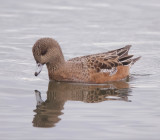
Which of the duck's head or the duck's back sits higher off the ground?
the duck's head

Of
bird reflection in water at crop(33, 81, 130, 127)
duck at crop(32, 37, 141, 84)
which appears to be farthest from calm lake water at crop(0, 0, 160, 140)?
duck at crop(32, 37, 141, 84)

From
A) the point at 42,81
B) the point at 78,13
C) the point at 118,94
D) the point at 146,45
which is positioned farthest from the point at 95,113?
the point at 78,13

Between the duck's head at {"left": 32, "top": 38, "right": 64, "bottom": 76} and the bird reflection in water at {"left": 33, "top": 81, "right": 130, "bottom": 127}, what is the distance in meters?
0.47

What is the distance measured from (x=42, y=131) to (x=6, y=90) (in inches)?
103

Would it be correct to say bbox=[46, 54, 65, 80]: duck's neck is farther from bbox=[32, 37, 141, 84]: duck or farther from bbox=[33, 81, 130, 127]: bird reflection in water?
bbox=[33, 81, 130, 127]: bird reflection in water

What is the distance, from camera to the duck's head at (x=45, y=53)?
1241 cm

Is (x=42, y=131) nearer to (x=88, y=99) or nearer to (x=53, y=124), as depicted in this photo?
(x=53, y=124)

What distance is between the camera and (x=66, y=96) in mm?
11523

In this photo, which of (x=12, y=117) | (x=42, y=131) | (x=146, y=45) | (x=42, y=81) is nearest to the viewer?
(x=42, y=131)

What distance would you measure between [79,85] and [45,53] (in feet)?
3.24

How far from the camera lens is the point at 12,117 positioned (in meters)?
9.88

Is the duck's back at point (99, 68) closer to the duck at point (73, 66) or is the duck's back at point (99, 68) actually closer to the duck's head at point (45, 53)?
the duck at point (73, 66)

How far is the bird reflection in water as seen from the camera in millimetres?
9992

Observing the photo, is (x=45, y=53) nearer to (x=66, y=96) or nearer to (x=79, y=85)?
(x=79, y=85)
